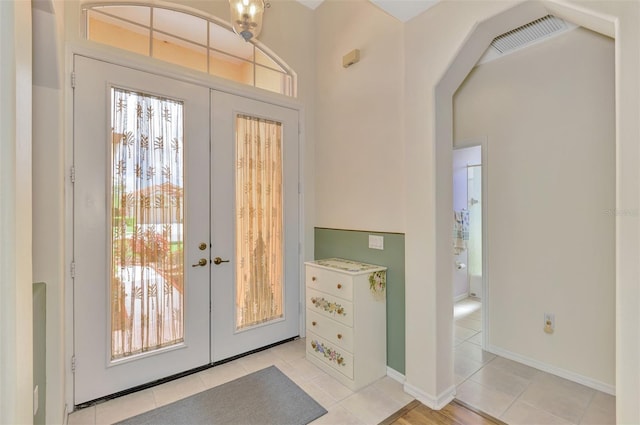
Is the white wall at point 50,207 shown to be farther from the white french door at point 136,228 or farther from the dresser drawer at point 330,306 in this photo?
the dresser drawer at point 330,306

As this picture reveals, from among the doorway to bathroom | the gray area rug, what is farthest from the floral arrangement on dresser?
the doorway to bathroom

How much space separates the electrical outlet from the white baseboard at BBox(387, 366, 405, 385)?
1.36m

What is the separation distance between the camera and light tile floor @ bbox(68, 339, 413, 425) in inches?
78.6

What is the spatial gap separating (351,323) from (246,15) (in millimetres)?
2145

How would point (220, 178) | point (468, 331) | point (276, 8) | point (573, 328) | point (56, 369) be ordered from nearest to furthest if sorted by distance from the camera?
point (56, 369) → point (573, 328) → point (220, 178) → point (276, 8) → point (468, 331)

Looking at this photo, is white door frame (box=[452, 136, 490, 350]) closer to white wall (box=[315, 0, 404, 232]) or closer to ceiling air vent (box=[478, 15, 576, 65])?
ceiling air vent (box=[478, 15, 576, 65])

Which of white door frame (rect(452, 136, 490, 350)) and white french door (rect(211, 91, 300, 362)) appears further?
white door frame (rect(452, 136, 490, 350))

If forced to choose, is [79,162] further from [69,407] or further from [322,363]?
→ [322,363]

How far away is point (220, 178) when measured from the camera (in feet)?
8.68

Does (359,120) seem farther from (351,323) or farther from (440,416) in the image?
(440,416)

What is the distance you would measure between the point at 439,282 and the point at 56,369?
8.18ft

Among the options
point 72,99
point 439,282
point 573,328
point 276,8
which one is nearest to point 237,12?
point 72,99

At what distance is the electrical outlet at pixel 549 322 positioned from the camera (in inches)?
101

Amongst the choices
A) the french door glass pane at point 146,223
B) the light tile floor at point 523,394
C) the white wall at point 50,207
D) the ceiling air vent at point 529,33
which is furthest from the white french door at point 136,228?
the ceiling air vent at point 529,33
